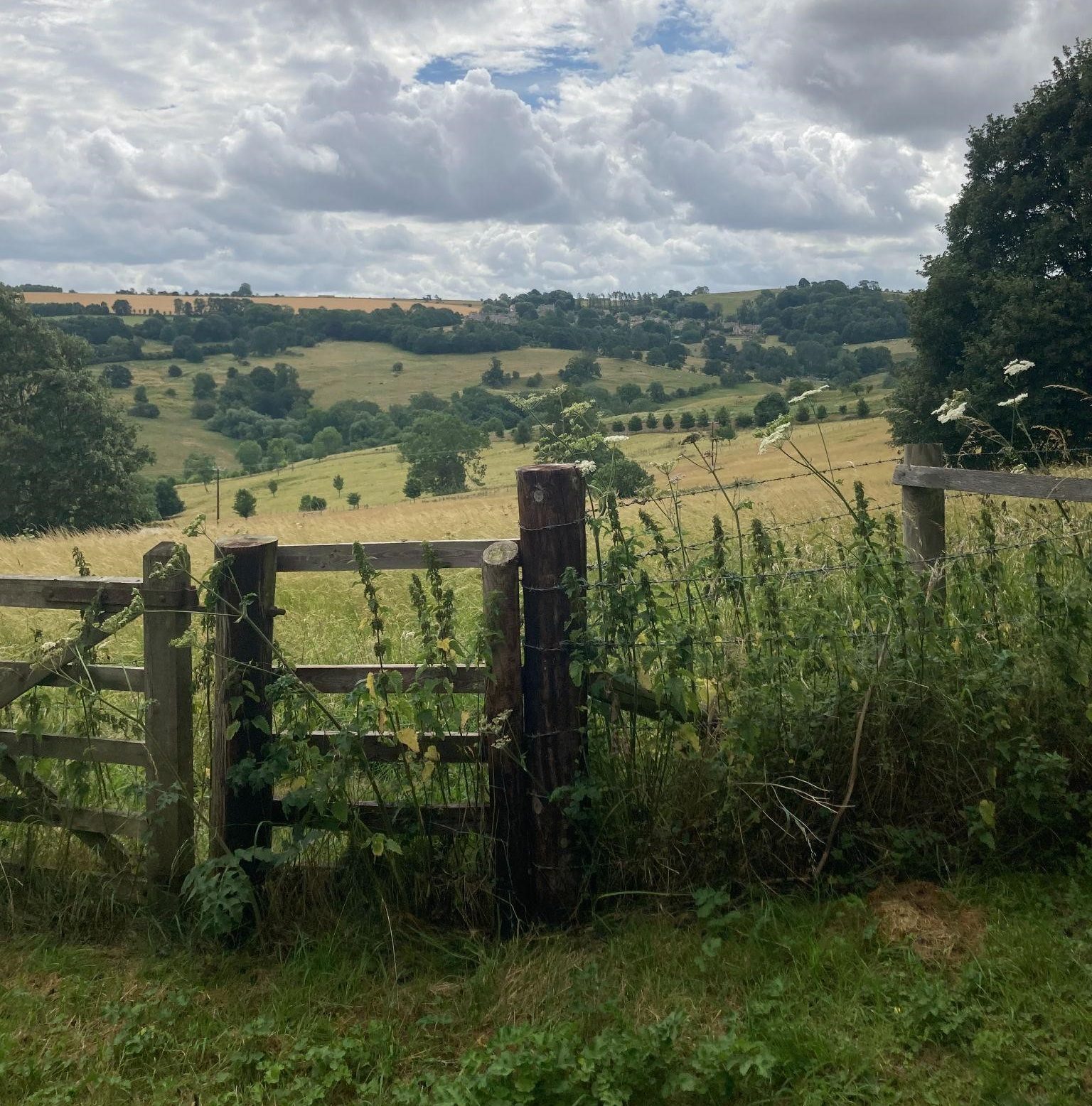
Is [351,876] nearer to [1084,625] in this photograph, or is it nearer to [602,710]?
[602,710]

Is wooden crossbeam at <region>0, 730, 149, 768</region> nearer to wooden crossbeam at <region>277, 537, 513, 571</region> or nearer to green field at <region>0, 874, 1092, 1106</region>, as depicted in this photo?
green field at <region>0, 874, 1092, 1106</region>

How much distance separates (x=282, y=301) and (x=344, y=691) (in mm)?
176428

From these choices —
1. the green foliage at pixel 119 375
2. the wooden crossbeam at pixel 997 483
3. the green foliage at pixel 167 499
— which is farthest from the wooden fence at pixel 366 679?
the green foliage at pixel 119 375

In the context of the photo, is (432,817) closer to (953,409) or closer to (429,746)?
(429,746)

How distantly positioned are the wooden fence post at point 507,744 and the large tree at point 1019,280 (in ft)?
84.0

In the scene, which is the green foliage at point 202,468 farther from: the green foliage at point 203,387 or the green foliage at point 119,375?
the green foliage at point 119,375

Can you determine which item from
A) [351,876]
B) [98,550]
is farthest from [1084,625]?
[98,550]

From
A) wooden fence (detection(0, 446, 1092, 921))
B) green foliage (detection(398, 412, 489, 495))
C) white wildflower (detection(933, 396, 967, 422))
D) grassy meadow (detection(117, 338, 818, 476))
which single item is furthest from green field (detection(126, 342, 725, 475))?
white wildflower (detection(933, 396, 967, 422))

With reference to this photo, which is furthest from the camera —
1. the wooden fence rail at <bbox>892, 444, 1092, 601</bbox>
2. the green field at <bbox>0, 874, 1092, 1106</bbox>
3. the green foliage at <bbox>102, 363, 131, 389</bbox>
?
the green foliage at <bbox>102, 363, 131, 389</bbox>

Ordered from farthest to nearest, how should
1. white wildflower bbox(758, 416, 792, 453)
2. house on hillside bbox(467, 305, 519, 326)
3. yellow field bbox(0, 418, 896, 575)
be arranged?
house on hillside bbox(467, 305, 519, 326) < yellow field bbox(0, 418, 896, 575) < white wildflower bbox(758, 416, 792, 453)

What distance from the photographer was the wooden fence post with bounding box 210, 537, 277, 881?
431 centimetres

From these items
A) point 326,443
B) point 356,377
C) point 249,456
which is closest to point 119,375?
point 356,377

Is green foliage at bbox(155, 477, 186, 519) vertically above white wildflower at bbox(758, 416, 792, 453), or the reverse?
white wildflower at bbox(758, 416, 792, 453)

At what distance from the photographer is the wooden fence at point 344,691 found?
4.28 meters
